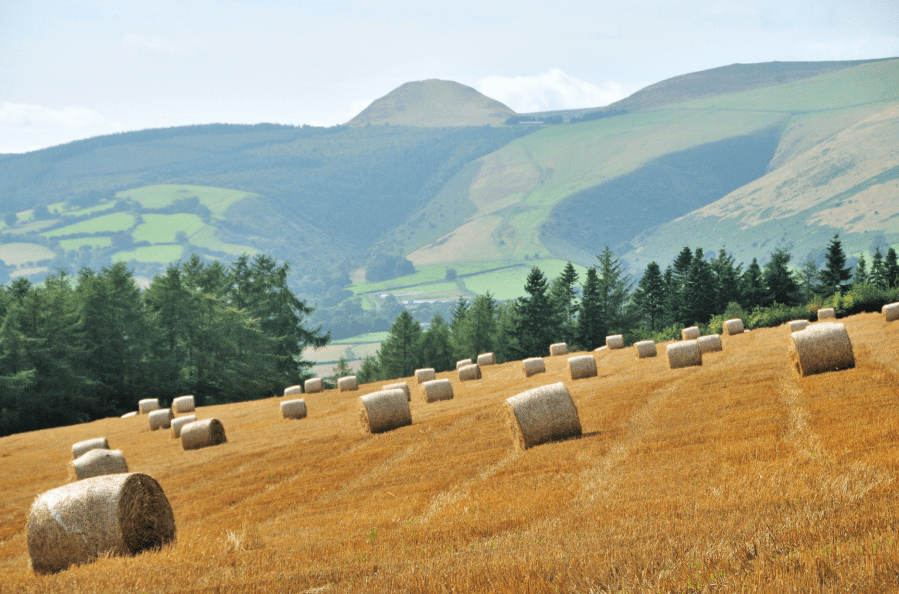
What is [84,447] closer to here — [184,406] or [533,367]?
[184,406]

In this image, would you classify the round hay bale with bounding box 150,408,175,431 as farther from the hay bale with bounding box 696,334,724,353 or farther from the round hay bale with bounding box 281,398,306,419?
the hay bale with bounding box 696,334,724,353

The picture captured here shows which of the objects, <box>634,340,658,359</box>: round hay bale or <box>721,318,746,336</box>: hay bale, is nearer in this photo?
<box>634,340,658,359</box>: round hay bale

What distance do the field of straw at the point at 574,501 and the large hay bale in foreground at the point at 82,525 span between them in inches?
20.0

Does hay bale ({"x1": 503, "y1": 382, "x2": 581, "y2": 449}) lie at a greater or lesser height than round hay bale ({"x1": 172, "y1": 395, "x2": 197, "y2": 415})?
greater

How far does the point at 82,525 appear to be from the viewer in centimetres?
1187

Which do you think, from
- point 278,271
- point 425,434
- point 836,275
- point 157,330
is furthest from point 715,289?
point 425,434

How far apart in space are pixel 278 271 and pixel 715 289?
56.1 metres

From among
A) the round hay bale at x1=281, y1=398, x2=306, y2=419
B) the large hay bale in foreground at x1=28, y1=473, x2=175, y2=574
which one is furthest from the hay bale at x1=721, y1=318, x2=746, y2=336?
the large hay bale in foreground at x1=28, y1=473, x2=175, y2=574

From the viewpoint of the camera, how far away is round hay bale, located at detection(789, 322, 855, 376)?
2077cm

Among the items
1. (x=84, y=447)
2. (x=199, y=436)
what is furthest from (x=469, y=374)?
(x=84, y=447)

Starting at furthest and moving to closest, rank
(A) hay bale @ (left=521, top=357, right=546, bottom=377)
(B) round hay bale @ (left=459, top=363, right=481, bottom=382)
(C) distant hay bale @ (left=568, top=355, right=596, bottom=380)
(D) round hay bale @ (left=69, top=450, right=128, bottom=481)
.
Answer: (B) round hay bale @ (left=459, top=363, right=481, bottom=382) → (A) hay bale @ (left=521, top=357, right=546, bottom=377) → (C) distant hay bale @ (left=568, top=355, right=596, bottom=380) → (D) round hay bale @ (left=69, top=450, right=128, bottom=481)

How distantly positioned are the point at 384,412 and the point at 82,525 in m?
13.0

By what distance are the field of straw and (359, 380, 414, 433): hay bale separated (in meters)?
0.68

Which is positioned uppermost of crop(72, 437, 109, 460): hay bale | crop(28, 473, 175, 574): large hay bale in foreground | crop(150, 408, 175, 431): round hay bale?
crop(28, 473, 175, 574): large hay bale in foreground
